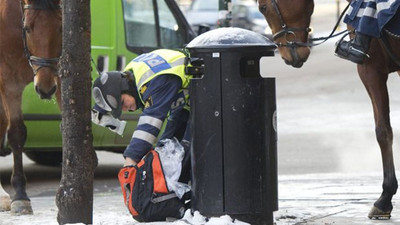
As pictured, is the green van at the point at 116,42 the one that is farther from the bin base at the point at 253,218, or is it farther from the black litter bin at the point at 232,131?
the bin base at the point at 253,218

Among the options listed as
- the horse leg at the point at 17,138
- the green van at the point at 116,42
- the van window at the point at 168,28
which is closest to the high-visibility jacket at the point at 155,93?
the horse leg at the point at 17,138

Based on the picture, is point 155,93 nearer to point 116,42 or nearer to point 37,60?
point 37,60

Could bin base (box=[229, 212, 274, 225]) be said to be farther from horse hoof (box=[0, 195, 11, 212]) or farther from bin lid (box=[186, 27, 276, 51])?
horse hoof (box=[0, 195, 11, 212])

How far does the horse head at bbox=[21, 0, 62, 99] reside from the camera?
8.54 metres

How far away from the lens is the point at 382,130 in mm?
8312

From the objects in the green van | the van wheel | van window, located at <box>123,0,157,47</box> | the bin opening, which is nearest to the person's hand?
the bin opening

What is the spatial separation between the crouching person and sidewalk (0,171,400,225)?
11.8 inches

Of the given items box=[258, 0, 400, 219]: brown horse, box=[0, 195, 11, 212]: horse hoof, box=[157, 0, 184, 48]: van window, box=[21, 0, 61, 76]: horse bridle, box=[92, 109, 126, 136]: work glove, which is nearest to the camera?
box=[92, 109, 126, 136]: work glove

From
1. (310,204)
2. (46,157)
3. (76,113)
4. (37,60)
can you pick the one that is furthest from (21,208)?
(46,157)

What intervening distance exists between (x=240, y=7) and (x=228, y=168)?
99.5 feet

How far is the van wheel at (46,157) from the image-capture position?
1312cm

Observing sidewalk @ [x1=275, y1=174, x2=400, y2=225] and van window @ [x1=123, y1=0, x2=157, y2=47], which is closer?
sidewalk @ [x1=275, y1=174, x2=400, y2=225]

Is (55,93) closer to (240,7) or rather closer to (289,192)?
(289,192)

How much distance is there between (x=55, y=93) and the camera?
9.06 metres
